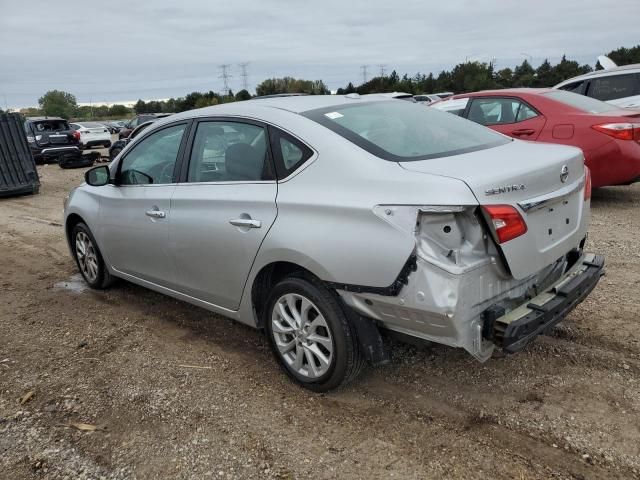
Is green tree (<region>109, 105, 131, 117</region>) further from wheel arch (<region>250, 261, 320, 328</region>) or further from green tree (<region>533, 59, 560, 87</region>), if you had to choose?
wheel arch (<region>250, 261, 320, 328</region>)

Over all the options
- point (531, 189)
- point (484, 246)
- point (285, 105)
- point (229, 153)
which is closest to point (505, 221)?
point (484, 246)

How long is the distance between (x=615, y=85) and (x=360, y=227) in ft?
28.5

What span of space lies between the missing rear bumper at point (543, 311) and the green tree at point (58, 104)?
106 m

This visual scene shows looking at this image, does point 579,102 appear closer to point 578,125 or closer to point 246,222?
point 578,125

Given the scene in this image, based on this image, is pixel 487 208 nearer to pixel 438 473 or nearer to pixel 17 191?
pixel 438 473

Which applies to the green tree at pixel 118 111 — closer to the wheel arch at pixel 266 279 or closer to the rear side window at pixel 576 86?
the rear side window at pixel 576 86

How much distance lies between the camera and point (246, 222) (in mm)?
3221

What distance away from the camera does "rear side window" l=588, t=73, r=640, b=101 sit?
920 cm

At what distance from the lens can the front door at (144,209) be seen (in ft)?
13.0

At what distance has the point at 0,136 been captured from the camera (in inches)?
473

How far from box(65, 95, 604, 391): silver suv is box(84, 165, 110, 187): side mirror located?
56 centimetres

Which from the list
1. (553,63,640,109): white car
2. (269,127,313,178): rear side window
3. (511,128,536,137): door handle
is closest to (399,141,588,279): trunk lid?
(269,127,313,178): rear side window

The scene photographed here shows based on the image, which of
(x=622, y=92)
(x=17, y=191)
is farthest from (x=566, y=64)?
(x=17, y=191)

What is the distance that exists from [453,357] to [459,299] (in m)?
1.18
